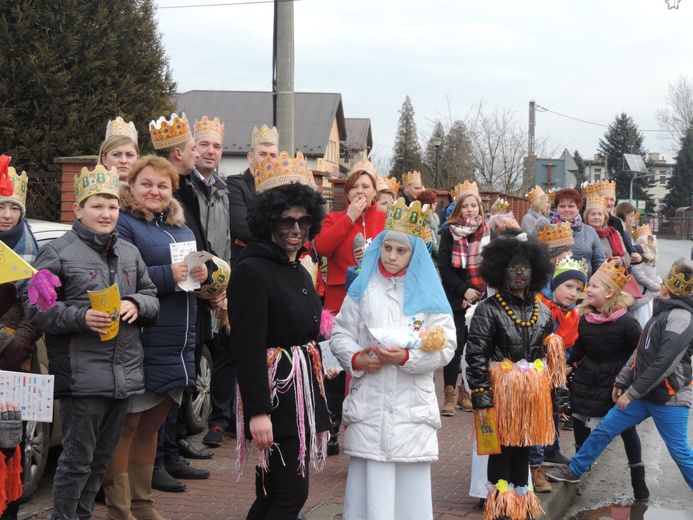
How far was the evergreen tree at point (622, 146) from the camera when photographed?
86.0m

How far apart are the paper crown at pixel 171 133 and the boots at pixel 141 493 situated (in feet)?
7.48

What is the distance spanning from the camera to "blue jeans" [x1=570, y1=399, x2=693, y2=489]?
21.2ft

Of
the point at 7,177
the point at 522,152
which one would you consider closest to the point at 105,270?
the point at 7,177

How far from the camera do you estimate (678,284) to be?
6.52m

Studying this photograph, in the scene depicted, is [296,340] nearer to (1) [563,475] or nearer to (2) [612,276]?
(1) [563,475]

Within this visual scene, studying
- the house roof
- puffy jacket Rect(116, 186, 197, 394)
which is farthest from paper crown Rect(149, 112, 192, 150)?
the house roof

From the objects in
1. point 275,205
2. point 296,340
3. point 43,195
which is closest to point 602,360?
point 296,340

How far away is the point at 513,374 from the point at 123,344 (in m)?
2.39

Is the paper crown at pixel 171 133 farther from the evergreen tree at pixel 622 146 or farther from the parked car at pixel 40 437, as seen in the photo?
the evergreen tree at pixel 622 146

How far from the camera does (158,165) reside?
5.24 metres

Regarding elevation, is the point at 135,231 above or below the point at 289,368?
above

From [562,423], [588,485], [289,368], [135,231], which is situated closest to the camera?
[289,368]

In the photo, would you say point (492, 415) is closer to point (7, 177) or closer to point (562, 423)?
point (7, 177)

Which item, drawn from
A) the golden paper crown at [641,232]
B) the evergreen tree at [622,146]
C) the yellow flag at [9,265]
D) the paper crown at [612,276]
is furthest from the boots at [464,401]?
the evergreen tree at [622,146]
